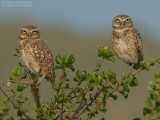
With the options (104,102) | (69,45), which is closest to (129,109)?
(69,45)

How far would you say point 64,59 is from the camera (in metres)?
4.39

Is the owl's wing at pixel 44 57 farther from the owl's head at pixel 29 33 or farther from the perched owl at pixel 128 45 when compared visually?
the perched owl at pixel 128 45

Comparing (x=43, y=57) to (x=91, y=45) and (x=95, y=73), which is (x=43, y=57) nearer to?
(x=95, y=73)

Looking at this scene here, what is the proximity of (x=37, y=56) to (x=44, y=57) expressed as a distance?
0.22 metres

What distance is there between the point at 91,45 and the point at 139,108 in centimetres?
4481

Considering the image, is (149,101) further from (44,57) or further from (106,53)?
(44,57)

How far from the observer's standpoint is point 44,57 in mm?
8398

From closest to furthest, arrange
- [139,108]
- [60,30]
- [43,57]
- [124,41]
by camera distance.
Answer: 1. [43,57]
2. [124,41]
3. [139,108]
4. [60,30]

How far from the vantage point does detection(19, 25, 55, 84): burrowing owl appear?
8344 mm

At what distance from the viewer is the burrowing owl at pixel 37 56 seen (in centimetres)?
834

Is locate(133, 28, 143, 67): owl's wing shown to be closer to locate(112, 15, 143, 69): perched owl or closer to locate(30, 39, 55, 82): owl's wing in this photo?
locate(112, 15, 143, 69): perched owl

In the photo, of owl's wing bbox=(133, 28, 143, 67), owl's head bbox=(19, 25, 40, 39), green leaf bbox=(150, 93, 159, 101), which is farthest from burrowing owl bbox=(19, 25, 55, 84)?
green leaf bbox=(150, 93, 159, 101)

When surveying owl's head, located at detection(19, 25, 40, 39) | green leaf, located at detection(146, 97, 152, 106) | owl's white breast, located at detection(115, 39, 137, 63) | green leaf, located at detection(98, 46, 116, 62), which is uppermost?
green leaf, located at detection(98, 46, 116, 62)

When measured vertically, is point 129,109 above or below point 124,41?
below
